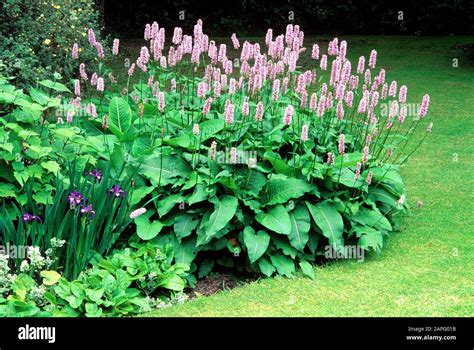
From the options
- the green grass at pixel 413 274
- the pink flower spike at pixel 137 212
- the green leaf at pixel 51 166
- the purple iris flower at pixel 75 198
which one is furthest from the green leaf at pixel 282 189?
the green leaf at pixel 51 166

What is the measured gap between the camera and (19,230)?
5.19 meters

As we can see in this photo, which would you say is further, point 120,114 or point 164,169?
point 120,114

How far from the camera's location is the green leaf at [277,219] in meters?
5.62

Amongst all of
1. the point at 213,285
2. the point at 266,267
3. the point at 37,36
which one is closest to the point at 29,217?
the point at 213,285

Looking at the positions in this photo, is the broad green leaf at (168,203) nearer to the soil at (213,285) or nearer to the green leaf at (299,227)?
the soil at (213,285)

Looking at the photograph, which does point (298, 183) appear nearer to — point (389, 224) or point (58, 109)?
point (389, 224)

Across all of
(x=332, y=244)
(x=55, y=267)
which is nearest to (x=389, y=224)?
(x=332, y=244)

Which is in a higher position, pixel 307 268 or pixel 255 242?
pixel 255 242

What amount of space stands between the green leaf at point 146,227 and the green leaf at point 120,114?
1.06m

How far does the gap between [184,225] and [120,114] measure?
134 cm

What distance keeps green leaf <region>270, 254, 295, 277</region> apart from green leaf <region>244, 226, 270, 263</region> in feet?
0.47

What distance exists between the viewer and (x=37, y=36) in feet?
27.5

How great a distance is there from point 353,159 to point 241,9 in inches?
464

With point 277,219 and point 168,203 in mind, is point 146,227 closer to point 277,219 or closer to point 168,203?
point 168,203
